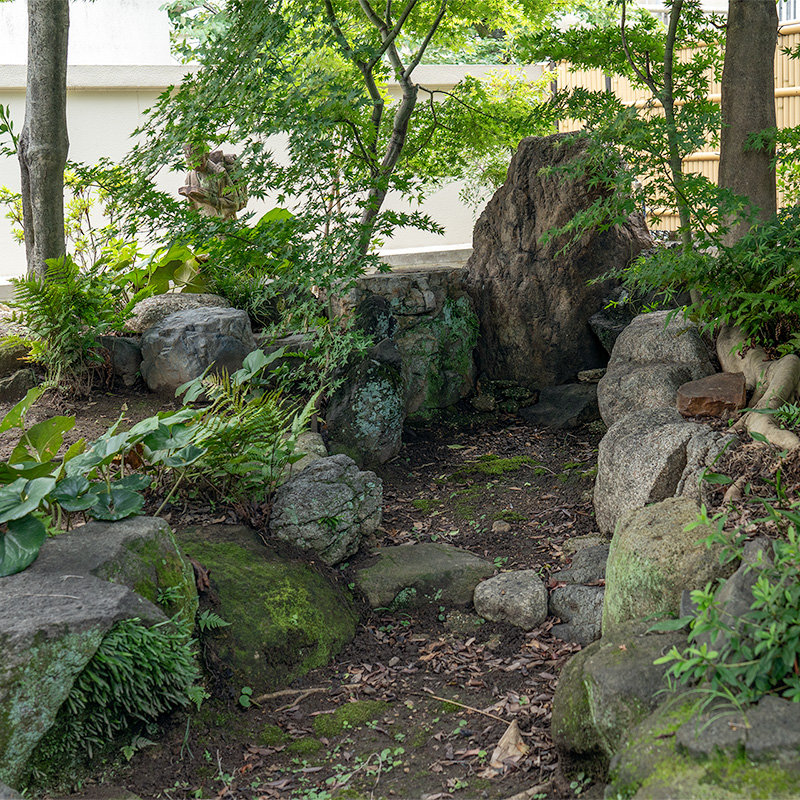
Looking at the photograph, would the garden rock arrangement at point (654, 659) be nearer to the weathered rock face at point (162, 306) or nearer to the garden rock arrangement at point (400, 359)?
the garden rock arrangement at point (400, 359)

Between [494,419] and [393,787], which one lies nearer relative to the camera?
[393,787]

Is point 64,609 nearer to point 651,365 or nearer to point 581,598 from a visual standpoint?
point 581,598

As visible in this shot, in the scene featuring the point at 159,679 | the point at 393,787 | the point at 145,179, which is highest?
the point at 145,179

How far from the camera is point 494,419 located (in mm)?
6684

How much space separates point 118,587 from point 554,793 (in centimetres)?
172

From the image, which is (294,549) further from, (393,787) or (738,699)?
(738,699)

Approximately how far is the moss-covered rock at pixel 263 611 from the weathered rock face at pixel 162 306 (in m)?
2.81

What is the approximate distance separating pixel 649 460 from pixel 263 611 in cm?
219

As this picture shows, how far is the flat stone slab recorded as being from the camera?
4168 millimetres

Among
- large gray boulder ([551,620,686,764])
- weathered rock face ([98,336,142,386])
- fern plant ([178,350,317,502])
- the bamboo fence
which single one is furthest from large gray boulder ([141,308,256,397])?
the bamboo fence

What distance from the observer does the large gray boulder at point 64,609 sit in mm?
2588

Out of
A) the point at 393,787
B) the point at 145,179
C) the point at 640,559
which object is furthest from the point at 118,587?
the point at 145,179

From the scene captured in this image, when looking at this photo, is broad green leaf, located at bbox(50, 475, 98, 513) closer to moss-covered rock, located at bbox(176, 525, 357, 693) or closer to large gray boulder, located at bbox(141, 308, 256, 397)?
moss-covered rock, located at bbox(176, 525, 357, 693)

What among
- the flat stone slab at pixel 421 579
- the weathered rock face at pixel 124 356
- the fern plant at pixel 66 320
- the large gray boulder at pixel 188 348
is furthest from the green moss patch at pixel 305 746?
the weathered rock face at pixel 124 356
